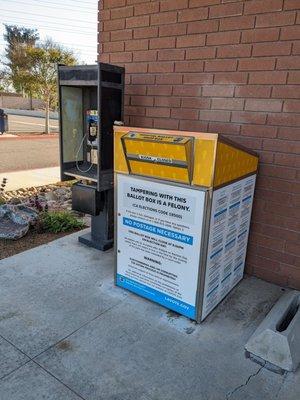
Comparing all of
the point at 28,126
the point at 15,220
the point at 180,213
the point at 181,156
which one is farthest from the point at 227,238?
the point at 28,126

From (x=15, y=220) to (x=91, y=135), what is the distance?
1533 millimetres

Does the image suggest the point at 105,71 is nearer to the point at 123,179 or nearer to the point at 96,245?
the point at 123,179

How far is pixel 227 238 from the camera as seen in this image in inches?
106

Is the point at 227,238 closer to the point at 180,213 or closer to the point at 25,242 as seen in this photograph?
the point at 180,213

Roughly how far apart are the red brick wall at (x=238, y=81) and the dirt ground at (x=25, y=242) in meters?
1.79

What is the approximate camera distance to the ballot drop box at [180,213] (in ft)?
7.55

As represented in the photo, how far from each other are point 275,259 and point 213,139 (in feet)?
5.09

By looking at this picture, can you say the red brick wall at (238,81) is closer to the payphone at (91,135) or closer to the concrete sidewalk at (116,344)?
the payphone at (91,135)

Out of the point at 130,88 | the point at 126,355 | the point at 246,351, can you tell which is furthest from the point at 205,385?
the point at 130,88

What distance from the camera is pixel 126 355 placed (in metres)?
2.24

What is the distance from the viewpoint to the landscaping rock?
3.95m

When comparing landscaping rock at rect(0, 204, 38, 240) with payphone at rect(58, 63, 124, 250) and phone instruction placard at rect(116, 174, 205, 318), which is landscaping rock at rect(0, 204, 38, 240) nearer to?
payphone at rect(58, 63, 124, 250)

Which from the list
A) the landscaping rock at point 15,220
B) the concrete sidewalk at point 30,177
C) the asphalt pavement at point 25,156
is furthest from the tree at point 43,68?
the landscaping rock at point 15,220

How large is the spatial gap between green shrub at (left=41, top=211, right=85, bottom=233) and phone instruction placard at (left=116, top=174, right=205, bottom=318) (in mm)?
1584
